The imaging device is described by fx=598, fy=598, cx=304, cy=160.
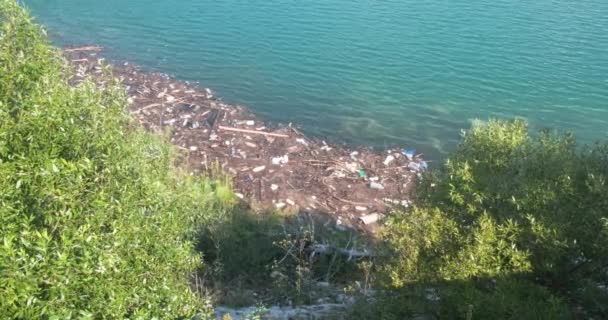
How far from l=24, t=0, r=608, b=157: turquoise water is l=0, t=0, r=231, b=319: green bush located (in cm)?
1344

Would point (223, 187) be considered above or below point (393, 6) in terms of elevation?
below

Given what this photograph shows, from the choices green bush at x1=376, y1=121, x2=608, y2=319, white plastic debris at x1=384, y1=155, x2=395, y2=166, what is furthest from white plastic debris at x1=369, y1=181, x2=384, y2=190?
green bush at x1=376, y1=121, x2=608, y2=319

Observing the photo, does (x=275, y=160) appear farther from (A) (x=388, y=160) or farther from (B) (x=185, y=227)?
(B) (x=185, y=227)

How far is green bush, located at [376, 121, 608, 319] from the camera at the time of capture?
820 cm

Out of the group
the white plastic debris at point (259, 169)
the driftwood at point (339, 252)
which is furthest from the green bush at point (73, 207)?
the white plastic debris at point (259, 169)

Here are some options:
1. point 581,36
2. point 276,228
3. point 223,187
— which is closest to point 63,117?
point 276,228

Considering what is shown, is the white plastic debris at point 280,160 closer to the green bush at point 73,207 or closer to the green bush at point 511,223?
the green bush at point 511,223

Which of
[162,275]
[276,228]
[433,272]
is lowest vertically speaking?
[276,228]

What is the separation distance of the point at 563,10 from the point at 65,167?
3061 centimetres

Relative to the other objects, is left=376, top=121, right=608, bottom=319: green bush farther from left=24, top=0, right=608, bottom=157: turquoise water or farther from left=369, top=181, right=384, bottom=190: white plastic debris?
left=24, top=0, right=608, bottom=157: turquoise water

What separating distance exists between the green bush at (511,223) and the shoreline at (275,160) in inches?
228

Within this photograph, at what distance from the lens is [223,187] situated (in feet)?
52.2

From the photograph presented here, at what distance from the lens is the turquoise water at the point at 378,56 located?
2194cm

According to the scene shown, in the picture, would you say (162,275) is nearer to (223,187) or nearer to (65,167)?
(65,167)
